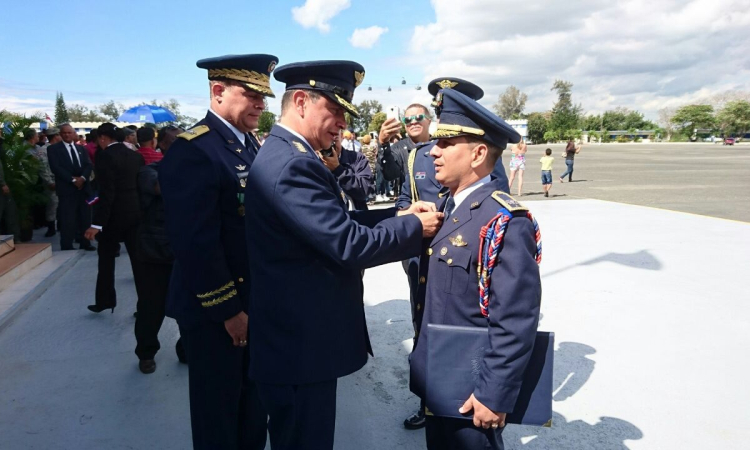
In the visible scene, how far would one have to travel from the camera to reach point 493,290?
1.78 metres

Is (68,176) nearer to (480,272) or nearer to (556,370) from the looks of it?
(556,370)

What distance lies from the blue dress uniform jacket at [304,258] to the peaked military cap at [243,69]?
2.12ft

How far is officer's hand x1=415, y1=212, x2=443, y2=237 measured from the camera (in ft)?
6.23

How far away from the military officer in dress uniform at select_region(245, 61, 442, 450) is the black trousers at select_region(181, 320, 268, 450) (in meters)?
0.54

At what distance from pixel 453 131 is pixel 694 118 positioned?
108540mm

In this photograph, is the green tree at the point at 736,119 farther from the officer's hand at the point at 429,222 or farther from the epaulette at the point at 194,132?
the epaulette at the point at 194,132

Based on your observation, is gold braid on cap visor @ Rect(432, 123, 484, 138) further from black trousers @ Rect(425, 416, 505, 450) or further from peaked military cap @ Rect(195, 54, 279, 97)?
black trousers @ Rect(425, 416, 505, 450)

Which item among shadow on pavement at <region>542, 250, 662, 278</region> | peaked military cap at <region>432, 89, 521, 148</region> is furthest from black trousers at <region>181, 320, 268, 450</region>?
shadow on pavement at <region>542, 250, 662, 278</region>

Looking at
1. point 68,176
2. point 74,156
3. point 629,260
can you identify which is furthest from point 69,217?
point 629,260

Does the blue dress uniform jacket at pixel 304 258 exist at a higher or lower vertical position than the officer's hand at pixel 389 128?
lower

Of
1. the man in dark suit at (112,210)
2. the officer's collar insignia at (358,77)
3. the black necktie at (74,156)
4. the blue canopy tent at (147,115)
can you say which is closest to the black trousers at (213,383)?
the officer's collar insignia at (358,77)

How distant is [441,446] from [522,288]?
0.82 metres

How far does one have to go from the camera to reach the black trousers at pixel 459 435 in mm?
1906

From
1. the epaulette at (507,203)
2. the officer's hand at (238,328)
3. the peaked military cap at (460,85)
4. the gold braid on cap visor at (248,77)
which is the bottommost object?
the officer's hand at (238,328)
